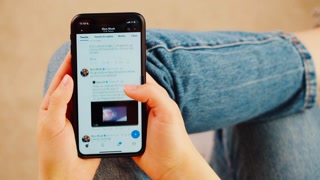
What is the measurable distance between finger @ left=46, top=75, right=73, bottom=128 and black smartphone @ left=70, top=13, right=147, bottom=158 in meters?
0.05

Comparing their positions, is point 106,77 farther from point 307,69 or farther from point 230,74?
point 307,69

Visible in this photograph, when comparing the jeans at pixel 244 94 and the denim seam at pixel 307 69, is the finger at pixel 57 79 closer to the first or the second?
the jeans at pixel 244 94

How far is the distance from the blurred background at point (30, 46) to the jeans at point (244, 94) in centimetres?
57

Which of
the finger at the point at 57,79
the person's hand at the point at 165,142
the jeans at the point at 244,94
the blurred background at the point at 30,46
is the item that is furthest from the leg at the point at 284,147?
the blurred background at the point at 30,46

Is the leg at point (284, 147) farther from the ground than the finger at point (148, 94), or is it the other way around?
the finger at point (148, 94)

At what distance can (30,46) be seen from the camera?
3.97 ft

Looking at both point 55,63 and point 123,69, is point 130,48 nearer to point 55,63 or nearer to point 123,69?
point 123,69

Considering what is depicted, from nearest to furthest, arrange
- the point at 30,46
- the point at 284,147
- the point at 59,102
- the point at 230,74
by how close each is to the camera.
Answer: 1. the point at 59,102
2. the point at 230,74
3. the point at 284,147
4. the point at 30,46

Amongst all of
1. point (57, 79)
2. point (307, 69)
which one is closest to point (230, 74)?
point (307, 69)

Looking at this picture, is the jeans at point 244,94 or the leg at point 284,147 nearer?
the jeans at point 244,94

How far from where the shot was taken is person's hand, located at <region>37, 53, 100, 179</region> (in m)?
0.45

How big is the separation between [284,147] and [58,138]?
16.4 inches

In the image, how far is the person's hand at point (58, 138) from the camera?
0.45 metres

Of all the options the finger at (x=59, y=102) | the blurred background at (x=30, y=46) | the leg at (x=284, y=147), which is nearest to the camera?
the finger at (x=59, y=102)
